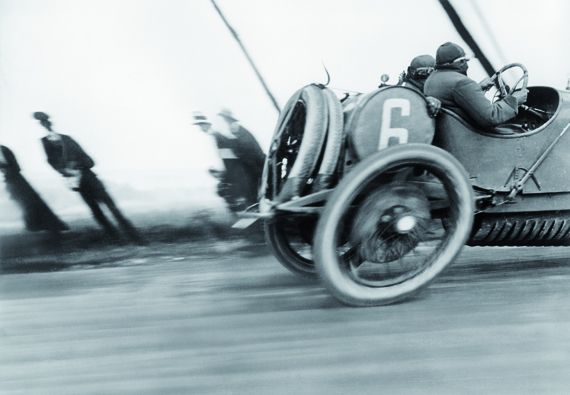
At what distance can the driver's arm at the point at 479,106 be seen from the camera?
3.11m

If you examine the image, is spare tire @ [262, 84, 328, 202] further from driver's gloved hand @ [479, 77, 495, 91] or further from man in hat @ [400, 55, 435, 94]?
driver's gloved hand @ [479, 77, 495, 91]

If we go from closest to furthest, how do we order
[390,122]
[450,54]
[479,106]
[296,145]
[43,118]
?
[390,122]
[479,106]
[450,54]
[296,145]
[43,118]

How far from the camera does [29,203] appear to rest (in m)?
4.00

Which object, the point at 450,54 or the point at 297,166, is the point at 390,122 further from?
the point at 450,54

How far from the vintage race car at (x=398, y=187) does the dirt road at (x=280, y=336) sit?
20cm

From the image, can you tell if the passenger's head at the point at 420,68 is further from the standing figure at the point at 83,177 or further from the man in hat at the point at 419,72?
the standing figure at the point at 83,177

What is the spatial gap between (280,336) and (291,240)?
897mm

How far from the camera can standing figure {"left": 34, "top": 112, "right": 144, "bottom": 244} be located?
403 cm

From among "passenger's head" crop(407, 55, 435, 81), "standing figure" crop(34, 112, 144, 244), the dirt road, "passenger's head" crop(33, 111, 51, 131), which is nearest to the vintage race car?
the dirt road

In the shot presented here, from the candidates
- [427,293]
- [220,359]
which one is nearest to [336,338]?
[220,359]

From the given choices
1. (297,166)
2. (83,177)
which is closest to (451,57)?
(297,166)

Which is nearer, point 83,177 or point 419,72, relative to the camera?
point 419,72

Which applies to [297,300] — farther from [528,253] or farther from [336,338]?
[528,253]

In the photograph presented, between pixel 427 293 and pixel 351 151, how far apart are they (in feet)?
2.53
